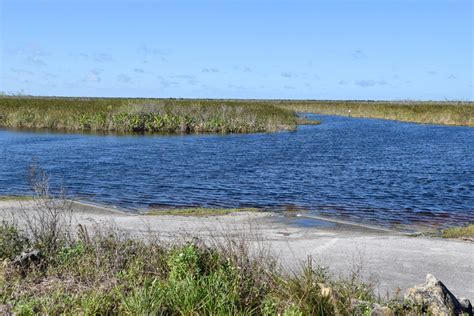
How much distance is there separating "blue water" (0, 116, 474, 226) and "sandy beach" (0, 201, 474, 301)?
2.54 m

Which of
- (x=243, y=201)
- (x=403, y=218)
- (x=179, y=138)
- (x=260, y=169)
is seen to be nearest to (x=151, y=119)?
(x=179, y=138)

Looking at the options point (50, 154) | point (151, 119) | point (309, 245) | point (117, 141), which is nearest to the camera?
point (309, 245)

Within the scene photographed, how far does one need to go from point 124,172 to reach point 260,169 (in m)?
6.33

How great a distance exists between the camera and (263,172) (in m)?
26.8

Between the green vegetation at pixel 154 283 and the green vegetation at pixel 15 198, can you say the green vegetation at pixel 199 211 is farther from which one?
the green vegetation at pixel 154 283

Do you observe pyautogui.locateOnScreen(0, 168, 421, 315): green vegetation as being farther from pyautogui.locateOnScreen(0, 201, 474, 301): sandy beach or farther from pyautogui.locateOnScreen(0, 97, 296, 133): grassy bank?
pyautogui.locateOnScreen(0, 97, 296, 133): grassy bank

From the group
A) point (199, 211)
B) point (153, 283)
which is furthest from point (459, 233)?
point (153, 283)

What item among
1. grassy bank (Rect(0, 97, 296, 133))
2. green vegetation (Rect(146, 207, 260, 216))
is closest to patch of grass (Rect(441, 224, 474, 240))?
green vegetation (Rect(146, 207, 260, 216))

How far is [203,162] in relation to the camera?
30016mm

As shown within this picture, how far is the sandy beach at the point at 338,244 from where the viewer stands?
1028 centimetres

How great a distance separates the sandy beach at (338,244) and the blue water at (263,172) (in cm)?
254

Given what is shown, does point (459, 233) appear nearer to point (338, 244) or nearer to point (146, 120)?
point (338, 244)

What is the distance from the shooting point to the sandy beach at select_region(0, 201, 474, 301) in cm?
1028

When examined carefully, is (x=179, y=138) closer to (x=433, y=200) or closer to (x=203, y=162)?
(x=203, y=162)
